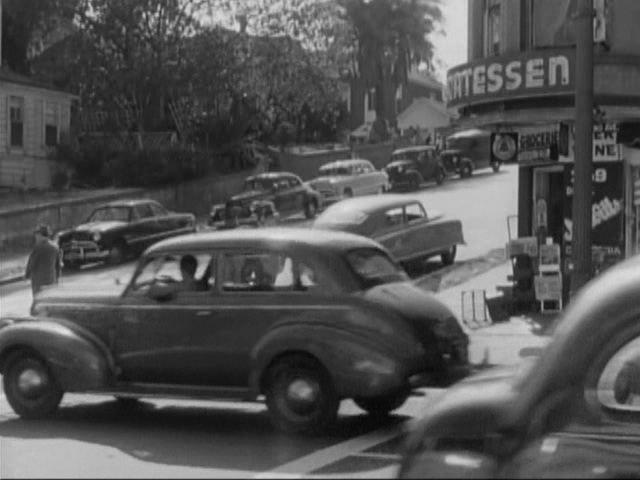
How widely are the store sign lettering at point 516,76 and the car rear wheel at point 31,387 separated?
11444mm

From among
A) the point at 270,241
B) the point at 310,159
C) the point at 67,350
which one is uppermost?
the point at 310,159

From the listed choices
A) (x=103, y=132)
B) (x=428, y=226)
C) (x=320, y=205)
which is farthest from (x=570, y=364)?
(x=103, y=132)

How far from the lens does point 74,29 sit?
50.5 metres

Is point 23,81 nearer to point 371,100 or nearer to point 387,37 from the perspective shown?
point 387,37

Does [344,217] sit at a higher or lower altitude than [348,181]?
lower

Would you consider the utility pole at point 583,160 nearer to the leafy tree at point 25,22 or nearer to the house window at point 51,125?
the house window at point 51,125

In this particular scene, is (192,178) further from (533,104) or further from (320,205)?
(533,104)

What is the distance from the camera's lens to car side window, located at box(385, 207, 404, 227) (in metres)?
27.2

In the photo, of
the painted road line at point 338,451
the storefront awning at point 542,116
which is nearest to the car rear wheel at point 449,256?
the storefront awning at point 542,116

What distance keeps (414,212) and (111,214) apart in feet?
30.3

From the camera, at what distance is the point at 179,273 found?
11.8 m

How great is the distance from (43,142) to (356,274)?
131 ft

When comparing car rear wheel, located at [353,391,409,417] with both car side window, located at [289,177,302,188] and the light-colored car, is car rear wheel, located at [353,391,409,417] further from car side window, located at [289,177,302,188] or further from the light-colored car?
the light-colored car

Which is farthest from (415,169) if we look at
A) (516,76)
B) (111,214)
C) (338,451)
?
(338,451)
